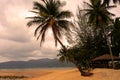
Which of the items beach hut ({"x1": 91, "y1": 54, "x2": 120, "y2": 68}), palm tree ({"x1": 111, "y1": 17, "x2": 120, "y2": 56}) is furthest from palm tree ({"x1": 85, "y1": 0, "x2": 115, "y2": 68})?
palm tree ({"x1": 111, "y1": 17, "x2": 120, "y2": 56})

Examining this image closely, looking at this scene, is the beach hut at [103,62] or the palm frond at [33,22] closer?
the palm frond at [33,22]

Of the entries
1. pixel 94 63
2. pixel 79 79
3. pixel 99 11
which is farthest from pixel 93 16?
pixel 79 79

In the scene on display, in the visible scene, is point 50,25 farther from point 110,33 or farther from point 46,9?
point 110,33

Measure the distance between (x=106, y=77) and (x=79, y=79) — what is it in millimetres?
3614

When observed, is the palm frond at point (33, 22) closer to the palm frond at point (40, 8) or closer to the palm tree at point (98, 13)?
the palm frond at point (40, 8)

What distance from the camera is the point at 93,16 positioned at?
1966 inches

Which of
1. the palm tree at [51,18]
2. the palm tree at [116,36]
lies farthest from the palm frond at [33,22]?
the palm tree at [116,36]

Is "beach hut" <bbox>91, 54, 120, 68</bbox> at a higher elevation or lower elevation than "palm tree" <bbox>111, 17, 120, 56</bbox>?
lower

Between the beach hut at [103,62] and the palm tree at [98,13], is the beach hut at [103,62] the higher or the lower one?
the lower one

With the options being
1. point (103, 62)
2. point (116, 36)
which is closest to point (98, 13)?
point (103, 62)

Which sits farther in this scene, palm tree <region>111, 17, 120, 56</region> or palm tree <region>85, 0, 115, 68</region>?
palm tree <region>111, 17, 120, 56</region>

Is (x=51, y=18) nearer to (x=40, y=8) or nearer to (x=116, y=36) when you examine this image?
(x=40, y=8)

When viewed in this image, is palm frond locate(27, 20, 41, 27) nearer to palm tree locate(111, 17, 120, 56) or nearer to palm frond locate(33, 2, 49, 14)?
palm frond locate(33, 2, 49, 14)

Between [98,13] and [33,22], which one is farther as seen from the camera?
[98,13]
